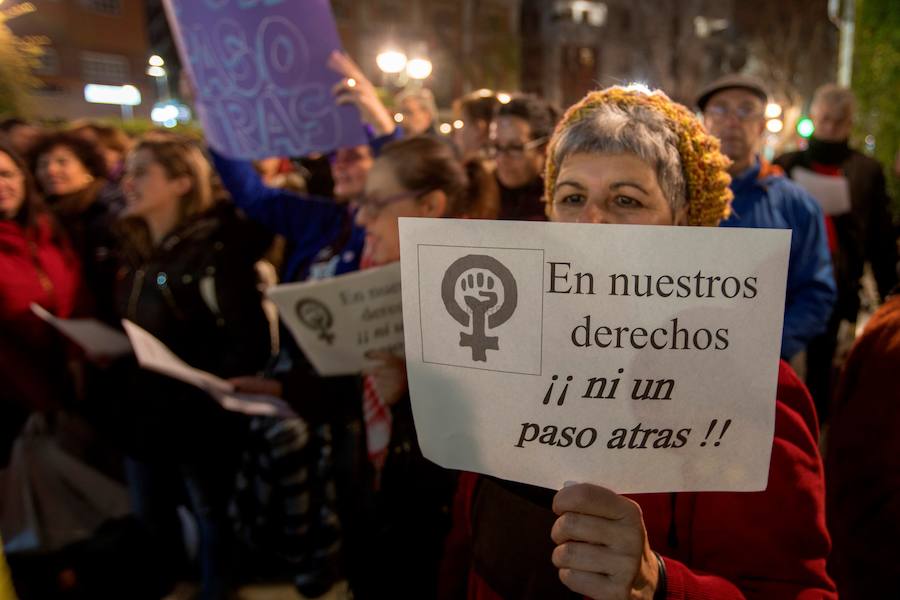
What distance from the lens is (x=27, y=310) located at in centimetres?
291

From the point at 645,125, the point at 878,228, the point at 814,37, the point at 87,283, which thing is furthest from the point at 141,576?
the point at 814,37

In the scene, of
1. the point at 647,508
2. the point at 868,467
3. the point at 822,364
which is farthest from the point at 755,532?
the point at 822,364

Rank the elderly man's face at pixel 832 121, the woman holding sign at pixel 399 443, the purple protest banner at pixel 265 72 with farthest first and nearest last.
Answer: the elderly man's face at pixel 832 121
the purple protest banner at pixel 265 72
the woman holding sign at pixel 399 443

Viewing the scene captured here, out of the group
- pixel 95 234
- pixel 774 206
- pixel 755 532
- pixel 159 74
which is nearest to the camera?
pixel 755 532

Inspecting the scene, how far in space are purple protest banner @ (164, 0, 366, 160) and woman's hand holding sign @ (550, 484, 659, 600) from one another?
2.05m

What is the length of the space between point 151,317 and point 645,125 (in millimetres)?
2357

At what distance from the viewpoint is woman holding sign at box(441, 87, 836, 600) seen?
93cm

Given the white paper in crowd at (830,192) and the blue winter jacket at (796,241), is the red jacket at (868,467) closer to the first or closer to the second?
the blue winter jacket at (796,241)

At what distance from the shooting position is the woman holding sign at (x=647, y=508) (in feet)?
3.06

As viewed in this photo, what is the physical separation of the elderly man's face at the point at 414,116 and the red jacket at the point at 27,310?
265cm

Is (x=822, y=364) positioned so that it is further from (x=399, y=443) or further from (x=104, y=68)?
(x=104, y=68)

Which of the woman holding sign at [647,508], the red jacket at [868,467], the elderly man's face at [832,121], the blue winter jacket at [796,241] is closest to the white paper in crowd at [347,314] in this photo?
the woman holding sign at [647,508]

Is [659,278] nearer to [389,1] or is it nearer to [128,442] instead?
[128,442]

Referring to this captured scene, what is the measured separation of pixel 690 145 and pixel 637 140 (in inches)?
5.8
